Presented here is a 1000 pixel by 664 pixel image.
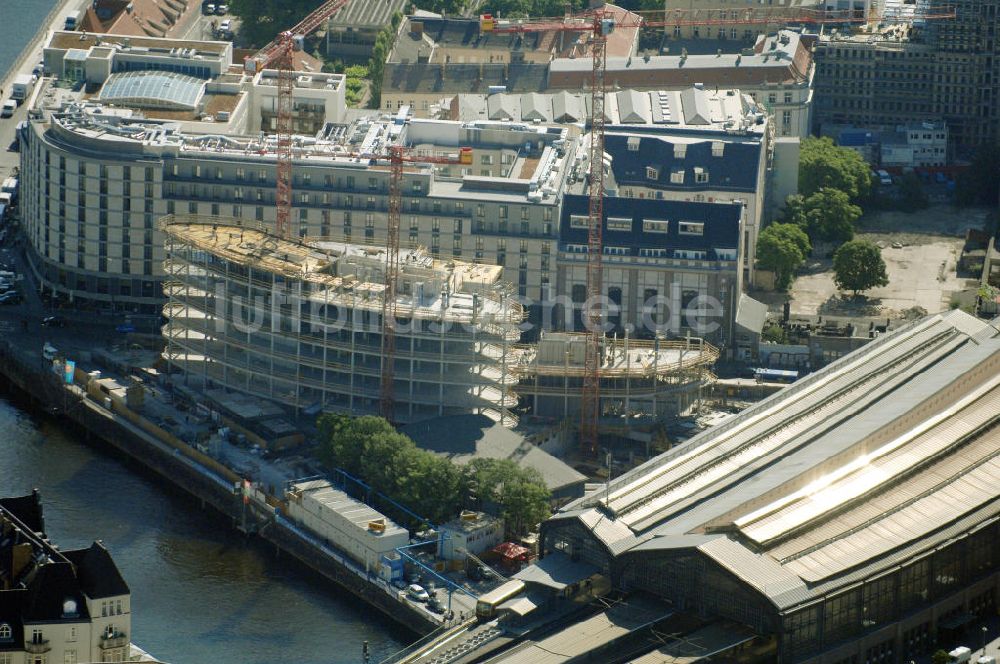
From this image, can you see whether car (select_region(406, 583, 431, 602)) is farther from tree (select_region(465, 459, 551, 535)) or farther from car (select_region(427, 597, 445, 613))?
tree (select_region(465, 459, 551, 535))

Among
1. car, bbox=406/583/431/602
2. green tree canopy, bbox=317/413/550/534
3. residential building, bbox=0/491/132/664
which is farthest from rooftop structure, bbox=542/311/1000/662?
residential building, bbox=0/491/132/664

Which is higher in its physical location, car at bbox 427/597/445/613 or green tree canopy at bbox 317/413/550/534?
green tree canopy at bbox 317/413/550/534

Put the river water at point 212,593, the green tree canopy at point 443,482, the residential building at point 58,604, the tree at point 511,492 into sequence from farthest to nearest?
1. the green tree canopy at point 443,482
2. the tree at point 511,492
3. the river water at point 212,593
4. the residential building at point 58,604

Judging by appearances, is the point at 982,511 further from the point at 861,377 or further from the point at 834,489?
the point at 861,377

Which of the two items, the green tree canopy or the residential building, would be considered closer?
the residential building

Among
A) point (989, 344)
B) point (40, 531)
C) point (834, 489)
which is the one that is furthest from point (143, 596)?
point (989, 344)

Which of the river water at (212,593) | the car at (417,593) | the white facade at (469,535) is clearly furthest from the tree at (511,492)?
the river water at (212,593)

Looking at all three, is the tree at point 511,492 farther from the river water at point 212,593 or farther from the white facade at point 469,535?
the river water at point 212,593
